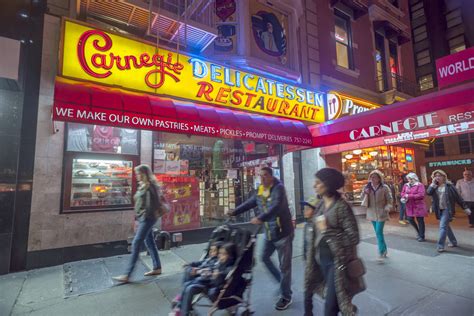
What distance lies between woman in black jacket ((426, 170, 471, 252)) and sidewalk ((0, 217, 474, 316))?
42 centimetres

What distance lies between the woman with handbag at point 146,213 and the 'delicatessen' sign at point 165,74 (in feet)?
9.30

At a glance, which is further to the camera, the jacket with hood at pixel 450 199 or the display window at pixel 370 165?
the display window at pixel 370 165

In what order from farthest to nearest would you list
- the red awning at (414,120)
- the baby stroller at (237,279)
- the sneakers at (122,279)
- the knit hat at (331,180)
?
the red awning at (414,120) < the sneakers at (122,279) < the baby stroller at (237,279) < the knit hat at (331,180)

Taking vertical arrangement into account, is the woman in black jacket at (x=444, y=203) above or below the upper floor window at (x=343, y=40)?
below

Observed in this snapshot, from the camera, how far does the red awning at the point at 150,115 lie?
5.19m

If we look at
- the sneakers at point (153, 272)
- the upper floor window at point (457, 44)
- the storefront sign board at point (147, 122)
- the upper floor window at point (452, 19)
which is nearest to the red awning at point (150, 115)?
the storefront sign board at point (147, 122)

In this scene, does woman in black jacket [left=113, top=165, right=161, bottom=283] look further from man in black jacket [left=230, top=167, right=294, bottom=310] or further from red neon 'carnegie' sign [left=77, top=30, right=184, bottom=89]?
red neon 'carnegie' sign [left=77, top=30, right=184, bottom=89]

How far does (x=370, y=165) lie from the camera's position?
1340 centimetres

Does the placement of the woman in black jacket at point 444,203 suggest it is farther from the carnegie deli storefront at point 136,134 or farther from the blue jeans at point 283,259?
the blue jeans at point 283,259

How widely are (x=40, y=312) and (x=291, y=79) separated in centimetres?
918

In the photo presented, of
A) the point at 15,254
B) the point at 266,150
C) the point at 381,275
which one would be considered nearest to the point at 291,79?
the point at 266,150

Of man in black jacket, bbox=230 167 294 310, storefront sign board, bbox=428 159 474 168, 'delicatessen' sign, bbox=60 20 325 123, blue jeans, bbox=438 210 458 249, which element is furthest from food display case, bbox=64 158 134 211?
storefront sign board, bbox=428 159 474 168

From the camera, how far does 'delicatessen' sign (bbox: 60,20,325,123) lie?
6.10 meters

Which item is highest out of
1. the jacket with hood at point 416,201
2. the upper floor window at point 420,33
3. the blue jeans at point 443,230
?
the upper floor window at point 420,33
